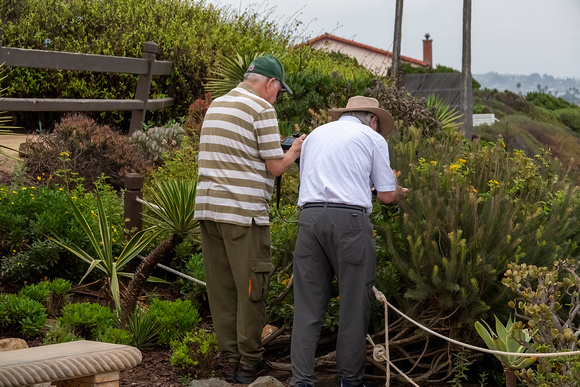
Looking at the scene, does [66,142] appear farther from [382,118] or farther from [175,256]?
[382,118]

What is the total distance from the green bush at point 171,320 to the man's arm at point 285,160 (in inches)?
52.5

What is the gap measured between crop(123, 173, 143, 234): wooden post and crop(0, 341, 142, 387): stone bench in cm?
296

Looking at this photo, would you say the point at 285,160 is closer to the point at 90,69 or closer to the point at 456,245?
the point at 456,245

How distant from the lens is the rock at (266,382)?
189 inches

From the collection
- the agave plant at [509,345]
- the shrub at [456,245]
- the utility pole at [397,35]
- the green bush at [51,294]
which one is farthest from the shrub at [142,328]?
the utility pole at [397,35]

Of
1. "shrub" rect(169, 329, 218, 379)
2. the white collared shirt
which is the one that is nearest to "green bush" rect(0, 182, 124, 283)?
"shrub" rect(169, 329, 218, 379)

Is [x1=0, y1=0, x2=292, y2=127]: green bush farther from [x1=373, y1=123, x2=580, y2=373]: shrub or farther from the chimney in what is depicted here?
the chimney

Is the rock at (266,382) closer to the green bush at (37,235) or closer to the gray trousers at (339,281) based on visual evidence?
the gray trousers at (339,281)

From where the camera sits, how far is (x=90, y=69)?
10805mm

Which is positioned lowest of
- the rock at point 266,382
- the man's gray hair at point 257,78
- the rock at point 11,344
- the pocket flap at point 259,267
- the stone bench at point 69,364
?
the rock at point 266,382

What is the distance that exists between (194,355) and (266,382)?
570mm

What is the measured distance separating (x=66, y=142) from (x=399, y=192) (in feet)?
18.0

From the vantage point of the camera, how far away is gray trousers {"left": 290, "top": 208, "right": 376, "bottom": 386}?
4648mm

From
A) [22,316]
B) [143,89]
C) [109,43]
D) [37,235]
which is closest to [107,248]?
[22,316]
